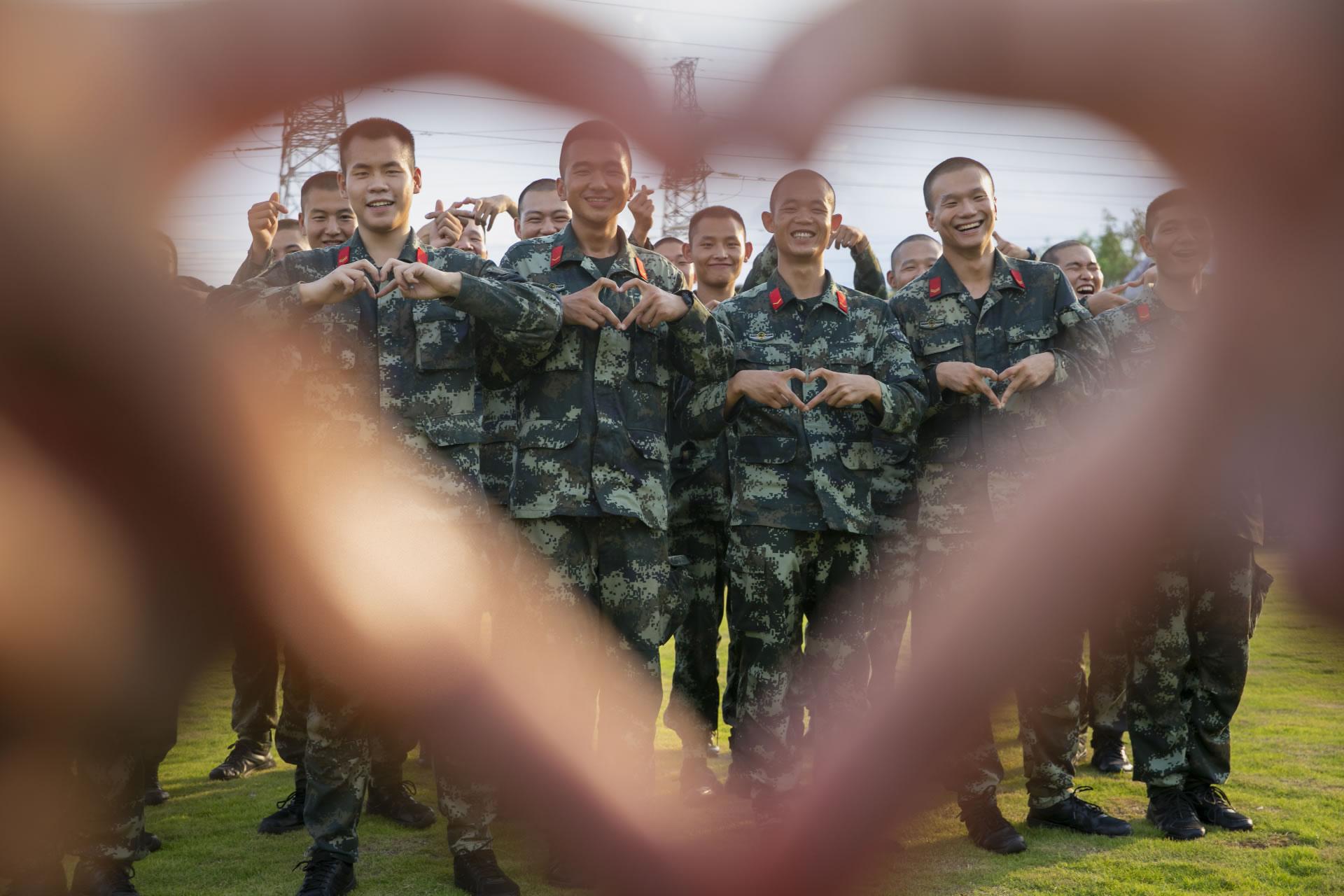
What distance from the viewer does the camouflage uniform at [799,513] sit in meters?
3.99

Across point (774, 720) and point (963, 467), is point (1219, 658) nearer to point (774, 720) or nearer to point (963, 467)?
point (963, 467)

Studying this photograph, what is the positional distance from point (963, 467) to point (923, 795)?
1.30 meters

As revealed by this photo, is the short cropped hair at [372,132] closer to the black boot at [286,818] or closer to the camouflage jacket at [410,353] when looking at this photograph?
the camouflage jacket at [410,353]

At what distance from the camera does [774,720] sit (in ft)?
13.1

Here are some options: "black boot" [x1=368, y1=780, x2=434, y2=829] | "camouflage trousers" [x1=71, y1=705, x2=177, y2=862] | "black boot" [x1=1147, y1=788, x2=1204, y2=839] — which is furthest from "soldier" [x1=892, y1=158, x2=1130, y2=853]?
"camouflage trousers" [x1=71, y1=705, x2=177, y2=862]

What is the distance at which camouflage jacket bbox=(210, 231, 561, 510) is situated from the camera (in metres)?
3.42

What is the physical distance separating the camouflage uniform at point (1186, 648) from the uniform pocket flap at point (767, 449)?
1377 millimetres

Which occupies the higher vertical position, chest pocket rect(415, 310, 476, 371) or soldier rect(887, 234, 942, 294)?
soldier rect(887, 234, 942, 294)

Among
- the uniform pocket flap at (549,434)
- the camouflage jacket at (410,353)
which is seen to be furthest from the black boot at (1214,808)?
the camouflage jacket at (410,353)

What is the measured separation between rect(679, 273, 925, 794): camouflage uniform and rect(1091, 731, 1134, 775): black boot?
5.67 feet

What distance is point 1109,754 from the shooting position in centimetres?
512

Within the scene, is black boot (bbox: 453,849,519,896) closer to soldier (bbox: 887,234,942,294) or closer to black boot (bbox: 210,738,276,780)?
black boot (bbox: 210,738,276,780)

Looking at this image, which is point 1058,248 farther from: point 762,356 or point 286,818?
point 286,818

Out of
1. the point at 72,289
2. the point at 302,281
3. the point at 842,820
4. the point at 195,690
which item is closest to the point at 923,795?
the point at 842,820
